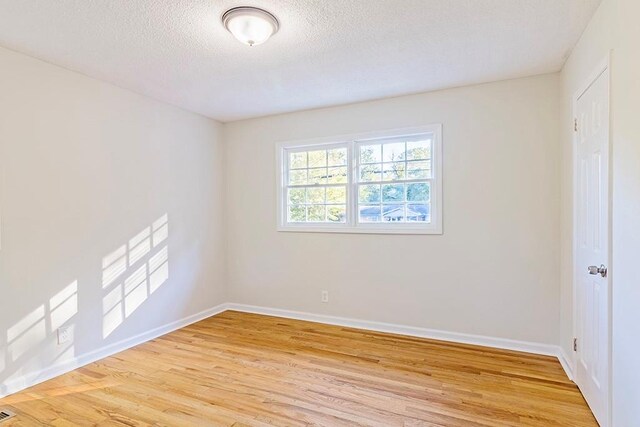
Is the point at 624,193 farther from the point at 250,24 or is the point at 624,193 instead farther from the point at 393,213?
the point at 250,24

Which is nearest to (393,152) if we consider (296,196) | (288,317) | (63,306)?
(296,196)

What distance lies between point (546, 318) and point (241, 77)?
350 cm

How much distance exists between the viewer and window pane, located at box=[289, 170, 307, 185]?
13.9 feet

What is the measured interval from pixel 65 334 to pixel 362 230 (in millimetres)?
2867

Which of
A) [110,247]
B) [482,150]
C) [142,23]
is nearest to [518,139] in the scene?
[482,150]

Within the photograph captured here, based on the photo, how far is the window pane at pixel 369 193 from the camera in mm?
3771

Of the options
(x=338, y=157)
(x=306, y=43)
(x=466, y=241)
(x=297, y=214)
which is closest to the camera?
(x=306, y=43)

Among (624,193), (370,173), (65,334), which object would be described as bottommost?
(65,334)

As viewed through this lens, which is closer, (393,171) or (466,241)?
(466,241)

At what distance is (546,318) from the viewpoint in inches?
120

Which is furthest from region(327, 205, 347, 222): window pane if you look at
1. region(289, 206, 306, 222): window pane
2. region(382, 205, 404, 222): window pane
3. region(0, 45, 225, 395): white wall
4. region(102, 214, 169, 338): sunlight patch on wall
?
region(102, 214, 169, 338): sunlight patch on wall

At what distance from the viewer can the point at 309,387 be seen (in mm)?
2516

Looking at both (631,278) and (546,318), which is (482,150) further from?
(631,278)

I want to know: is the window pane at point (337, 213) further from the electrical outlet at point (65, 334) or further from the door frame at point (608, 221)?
the electrical outlet at point (65, 334)
